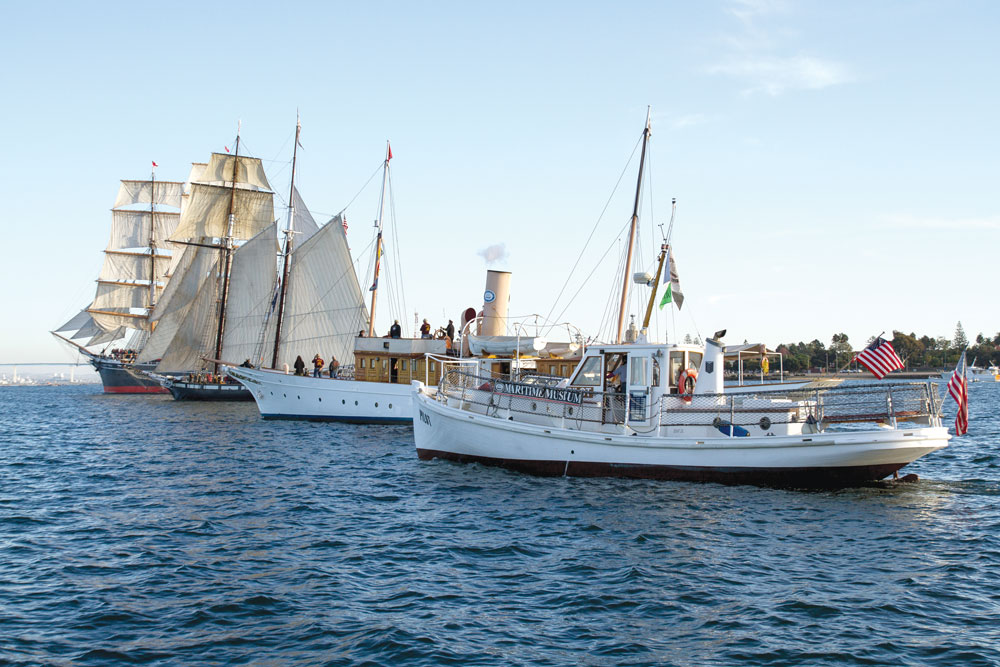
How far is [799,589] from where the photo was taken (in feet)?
40.0

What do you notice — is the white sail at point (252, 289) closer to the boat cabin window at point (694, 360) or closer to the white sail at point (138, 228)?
the boat cabin window at point (694, 360)

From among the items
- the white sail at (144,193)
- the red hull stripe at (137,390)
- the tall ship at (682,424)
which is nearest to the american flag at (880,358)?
the tall ship at (682,424)

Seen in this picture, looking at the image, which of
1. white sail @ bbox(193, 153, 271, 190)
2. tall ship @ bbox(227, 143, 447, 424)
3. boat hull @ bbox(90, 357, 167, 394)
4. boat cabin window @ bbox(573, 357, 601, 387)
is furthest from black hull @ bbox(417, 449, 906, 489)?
boat hull @ bbox(90, 357, 167, 394)

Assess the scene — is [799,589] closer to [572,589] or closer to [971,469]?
[572,589]

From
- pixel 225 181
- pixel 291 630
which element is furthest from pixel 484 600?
pixel 225 181

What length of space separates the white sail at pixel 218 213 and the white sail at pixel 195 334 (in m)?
7.97

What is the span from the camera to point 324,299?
58625mm

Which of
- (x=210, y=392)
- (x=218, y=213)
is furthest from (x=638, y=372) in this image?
(x=218, y=213)

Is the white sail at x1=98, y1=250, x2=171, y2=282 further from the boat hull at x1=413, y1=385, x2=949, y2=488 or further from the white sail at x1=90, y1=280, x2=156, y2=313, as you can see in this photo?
the boat hull at x1=413, y1=385, x2=949, y2=488

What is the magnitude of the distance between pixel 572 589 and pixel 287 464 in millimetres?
16787

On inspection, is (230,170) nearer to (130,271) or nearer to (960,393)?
(130,271)

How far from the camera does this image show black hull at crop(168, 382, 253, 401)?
7000 cm

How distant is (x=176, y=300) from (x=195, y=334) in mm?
4749

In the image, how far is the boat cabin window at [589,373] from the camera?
918 inches
